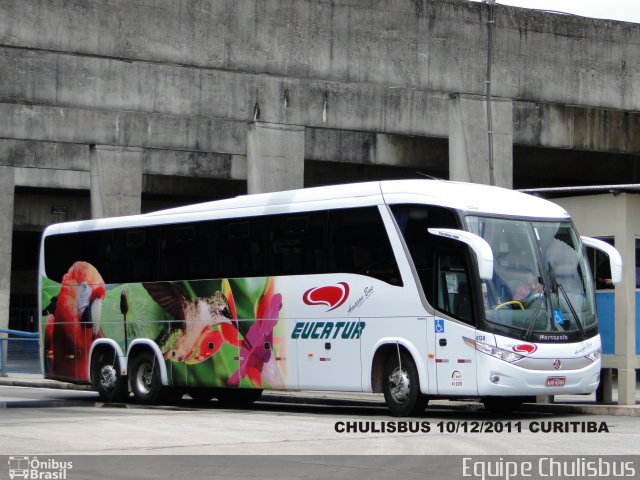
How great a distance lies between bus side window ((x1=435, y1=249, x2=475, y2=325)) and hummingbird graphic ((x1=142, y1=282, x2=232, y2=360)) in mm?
4709

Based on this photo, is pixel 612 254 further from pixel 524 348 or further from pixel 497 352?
pixel 497 352

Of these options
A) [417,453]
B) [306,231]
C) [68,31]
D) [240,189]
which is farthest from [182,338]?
[240,189]

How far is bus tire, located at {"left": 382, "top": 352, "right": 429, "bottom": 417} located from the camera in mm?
19406

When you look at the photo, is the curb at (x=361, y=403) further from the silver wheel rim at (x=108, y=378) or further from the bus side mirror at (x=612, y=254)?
the silver wheel rim at (x=108, y=378)

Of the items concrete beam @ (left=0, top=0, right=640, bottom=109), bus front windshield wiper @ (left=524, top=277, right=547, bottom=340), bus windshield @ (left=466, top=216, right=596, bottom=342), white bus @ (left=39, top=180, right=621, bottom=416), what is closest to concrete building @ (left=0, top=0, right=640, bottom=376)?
concrete beam @ (left=0, top=0, right=640, bottom=109)

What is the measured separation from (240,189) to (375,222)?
3056 cm

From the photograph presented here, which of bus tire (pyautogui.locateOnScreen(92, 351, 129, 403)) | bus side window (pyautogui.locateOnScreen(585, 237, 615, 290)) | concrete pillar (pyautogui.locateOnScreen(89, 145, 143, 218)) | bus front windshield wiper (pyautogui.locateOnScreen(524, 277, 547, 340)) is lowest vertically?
Result: bus tire (pyautogui.locateOnScreen(92, 351, 129, 403))

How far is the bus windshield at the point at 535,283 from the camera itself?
1891cm

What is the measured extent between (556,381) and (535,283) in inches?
54.1

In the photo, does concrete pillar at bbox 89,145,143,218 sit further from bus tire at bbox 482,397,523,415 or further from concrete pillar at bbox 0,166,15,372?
bus tire at bbox 482,397,523,415

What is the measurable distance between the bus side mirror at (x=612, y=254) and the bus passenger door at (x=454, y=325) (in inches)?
98.5

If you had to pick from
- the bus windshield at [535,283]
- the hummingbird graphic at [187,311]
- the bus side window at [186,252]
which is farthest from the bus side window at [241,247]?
the bus windshield at [535,283]

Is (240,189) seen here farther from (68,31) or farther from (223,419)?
(223,419)

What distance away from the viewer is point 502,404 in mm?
20984
